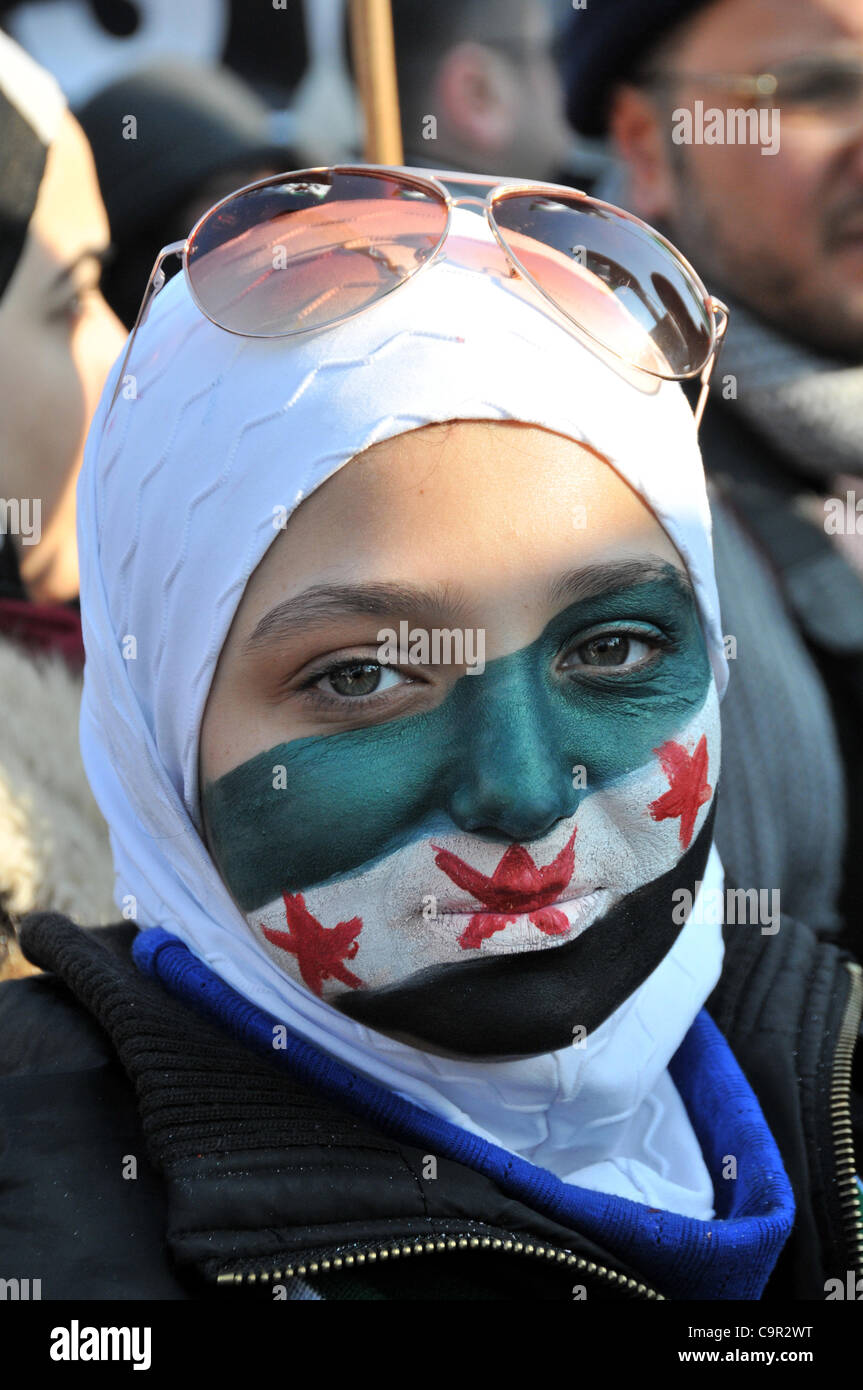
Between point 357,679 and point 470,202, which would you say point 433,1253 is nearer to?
point 357,679

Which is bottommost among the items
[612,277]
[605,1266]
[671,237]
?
[605,1266]

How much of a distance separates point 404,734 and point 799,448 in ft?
7.58

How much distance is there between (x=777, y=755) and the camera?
3150 millimetres

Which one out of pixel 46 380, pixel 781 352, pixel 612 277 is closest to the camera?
pixel 612 277

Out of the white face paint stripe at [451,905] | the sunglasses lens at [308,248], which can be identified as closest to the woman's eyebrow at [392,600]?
the white face paint stripe at [451,905]

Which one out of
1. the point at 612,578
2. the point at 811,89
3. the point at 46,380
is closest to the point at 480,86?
the point at 811,89

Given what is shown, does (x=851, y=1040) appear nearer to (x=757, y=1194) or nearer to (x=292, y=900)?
(x=757, y=1194)

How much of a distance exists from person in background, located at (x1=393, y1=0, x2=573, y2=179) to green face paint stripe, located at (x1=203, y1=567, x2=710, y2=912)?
10.2ft

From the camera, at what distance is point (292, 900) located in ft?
5.24

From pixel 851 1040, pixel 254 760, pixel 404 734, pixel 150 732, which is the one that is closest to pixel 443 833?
pixel 404 734

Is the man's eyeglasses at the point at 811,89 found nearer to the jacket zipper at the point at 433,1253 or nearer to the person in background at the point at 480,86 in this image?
the person in background at the point at 480,86

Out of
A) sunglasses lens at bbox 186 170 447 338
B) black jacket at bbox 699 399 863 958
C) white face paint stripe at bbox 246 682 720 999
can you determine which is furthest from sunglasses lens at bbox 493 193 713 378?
black jacket at bbox 699 399 863 958

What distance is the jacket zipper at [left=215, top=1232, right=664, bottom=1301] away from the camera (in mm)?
1481

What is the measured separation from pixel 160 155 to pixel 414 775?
7.86ft
